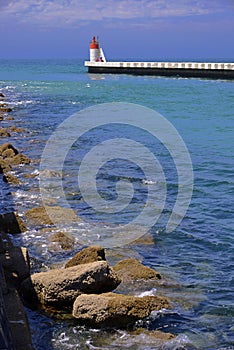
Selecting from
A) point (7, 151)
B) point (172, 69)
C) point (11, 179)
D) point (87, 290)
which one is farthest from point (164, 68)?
point (87, 290)

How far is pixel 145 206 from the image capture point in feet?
44.4

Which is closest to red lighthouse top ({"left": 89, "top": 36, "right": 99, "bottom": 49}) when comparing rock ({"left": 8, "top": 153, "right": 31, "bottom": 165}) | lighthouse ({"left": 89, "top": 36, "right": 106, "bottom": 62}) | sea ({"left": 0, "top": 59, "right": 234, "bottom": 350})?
lighthouse ({"left": 89, "top": 36, "right": 106, "bottom": 62})

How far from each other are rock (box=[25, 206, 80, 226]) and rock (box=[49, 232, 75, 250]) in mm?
860

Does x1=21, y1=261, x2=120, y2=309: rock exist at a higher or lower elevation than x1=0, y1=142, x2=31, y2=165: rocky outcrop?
higher

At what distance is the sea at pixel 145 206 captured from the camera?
293 inches

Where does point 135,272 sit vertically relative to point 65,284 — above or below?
below

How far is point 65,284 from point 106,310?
76 centimetres

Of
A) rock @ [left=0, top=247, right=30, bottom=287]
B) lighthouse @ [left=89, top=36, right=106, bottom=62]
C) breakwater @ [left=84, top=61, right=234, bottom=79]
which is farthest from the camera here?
lighthouse @ [left=89, top=36, right=106, bottom=62]

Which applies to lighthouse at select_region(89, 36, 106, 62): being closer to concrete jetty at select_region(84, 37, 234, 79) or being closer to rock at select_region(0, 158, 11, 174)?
concrete jetty at select_region(84, 37, 234, 79)

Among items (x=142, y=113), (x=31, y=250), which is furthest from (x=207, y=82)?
(x=31, y=250)

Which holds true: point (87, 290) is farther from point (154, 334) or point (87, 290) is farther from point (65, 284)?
point (154, 334)

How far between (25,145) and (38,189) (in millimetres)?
7896

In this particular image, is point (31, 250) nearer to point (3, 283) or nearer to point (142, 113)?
point (3, 283)

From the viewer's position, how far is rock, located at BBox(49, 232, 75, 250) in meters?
10.6
